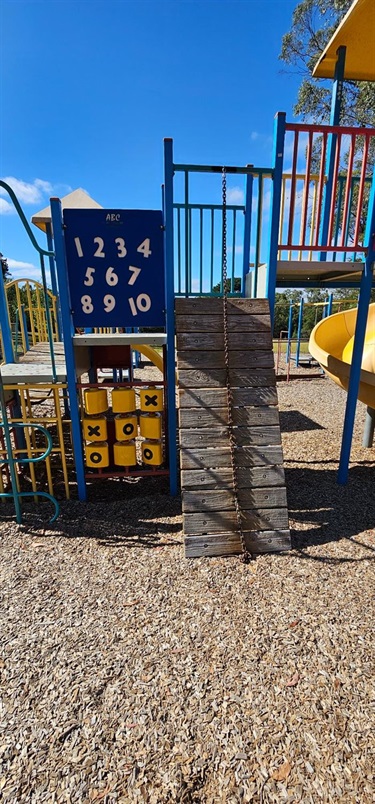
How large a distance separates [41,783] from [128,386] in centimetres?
318

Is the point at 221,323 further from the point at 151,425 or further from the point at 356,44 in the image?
the point at 356,44

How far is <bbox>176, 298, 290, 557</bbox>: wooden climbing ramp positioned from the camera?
327 cm

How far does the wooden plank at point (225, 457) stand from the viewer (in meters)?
3.44

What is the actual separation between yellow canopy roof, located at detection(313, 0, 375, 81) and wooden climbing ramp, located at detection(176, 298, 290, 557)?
3520mm

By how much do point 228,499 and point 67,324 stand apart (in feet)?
7.27

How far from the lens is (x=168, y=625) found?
8.04 ft

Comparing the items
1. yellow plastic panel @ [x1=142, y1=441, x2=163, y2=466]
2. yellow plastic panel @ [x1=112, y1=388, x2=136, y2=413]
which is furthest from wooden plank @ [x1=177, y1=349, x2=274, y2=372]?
yellow plastic panel @ [x1=142, y1=441, x2=163, y2=466]

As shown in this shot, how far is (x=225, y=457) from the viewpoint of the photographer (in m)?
3.48

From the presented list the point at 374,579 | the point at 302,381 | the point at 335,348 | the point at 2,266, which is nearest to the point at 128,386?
the point at 2,266

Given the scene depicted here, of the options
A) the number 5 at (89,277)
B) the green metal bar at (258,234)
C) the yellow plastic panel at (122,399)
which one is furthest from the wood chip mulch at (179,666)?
the green metal bar at (258,234)

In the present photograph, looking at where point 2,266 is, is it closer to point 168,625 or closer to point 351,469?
point 168,625

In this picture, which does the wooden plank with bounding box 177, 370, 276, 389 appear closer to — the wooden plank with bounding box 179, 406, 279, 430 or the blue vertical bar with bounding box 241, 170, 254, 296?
the wooden plank with bounding box 179, 406, 279, 430

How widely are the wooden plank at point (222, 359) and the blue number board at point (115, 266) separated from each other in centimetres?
48

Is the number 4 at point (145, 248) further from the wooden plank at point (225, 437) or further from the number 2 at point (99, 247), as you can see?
the wooden plank at point (225, 437)
